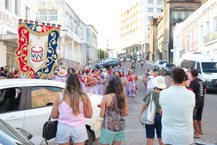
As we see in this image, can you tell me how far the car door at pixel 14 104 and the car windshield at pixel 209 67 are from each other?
18.4 m

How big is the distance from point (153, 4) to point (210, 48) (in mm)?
83480

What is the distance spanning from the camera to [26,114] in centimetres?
632

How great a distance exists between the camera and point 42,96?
671cm

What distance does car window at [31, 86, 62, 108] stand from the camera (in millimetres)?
6539

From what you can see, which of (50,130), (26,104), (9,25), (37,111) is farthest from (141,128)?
(9,25)

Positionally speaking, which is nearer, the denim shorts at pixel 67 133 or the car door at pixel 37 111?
the denim shorts at pixel 67 133

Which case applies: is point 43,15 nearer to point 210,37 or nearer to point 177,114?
point 210,37

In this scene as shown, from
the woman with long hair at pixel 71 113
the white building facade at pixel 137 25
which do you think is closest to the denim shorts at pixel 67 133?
the woman with long hair at pixel 71 113

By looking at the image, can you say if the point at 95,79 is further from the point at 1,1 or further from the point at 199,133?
the point at 1,1

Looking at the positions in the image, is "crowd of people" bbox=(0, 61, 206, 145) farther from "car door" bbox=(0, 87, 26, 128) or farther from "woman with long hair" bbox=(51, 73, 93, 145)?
"car door" bbox=(0, 87, 26, 128)

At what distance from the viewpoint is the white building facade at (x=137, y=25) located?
118 m

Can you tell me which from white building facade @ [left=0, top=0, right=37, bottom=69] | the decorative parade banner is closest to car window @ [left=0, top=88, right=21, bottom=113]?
the decorative parade banner

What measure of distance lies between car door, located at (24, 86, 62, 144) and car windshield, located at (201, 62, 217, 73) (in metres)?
18.0

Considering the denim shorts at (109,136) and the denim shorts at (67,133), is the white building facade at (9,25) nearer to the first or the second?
the denim shorts at (109,136)
